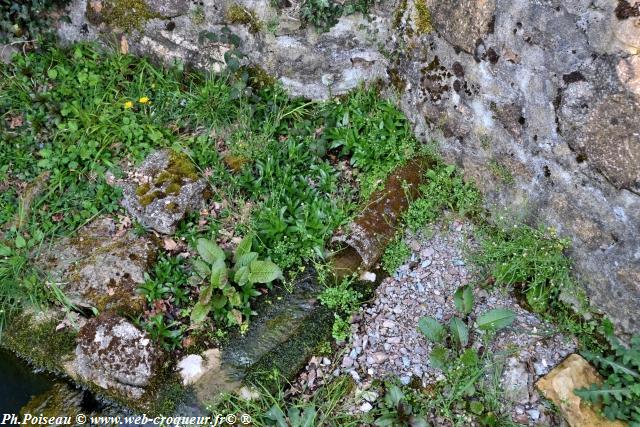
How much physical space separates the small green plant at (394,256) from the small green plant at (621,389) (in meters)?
1.46

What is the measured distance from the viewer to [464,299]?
3.68 metres

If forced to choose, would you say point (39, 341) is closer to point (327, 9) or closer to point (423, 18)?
point (327, 9)

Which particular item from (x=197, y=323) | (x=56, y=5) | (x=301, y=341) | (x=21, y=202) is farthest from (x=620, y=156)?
(x=56, y=5)

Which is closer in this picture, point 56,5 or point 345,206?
Result: point 345,206

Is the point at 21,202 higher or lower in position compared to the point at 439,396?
lower

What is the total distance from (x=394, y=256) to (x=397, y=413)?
1200mm

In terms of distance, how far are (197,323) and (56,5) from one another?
11.7 feet

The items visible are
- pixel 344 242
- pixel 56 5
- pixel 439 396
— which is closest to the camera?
pixel 439 396

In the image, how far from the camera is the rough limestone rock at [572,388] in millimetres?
3174

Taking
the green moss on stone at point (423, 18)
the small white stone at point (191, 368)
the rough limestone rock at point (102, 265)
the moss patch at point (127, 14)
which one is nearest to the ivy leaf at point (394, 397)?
the small white stone at point (191, 368)

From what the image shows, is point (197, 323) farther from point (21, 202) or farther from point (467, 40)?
point (467, 40)

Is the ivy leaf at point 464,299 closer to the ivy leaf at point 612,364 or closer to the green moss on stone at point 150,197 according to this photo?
the ivy leaf at point 612,364

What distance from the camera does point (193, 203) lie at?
450 centimetres

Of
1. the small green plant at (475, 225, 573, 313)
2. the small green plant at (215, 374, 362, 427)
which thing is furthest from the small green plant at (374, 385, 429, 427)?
the small green plant at (475, 225, 573, 313)
